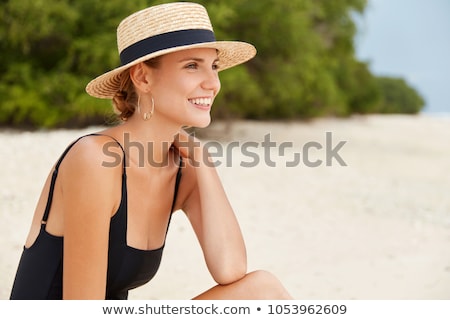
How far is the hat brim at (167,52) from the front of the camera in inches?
91.4

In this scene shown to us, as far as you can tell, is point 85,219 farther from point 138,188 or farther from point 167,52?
point 167,52

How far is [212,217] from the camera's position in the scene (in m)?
2.59

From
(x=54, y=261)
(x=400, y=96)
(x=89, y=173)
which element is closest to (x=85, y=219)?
(x=89, y=173)

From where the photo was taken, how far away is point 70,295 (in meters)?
2.16

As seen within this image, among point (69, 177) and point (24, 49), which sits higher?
point (24, 49)

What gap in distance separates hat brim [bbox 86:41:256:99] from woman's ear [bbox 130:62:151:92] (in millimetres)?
34

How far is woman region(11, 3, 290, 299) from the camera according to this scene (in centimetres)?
213

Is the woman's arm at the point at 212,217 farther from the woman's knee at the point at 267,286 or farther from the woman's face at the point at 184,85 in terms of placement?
the woman's face at the point at 184,85

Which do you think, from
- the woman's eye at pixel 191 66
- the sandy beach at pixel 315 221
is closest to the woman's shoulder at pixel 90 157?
the woman's eye at pixel 191 66

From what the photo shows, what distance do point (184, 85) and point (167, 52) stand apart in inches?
5.5
